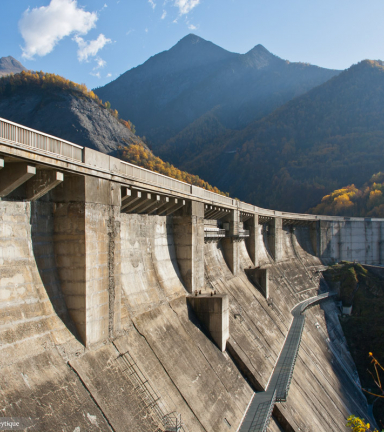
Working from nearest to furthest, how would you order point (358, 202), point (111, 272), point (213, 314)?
point (111, 272), point (213, 314), point (358, 202)

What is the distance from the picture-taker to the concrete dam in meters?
11.6

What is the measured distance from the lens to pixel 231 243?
34656 millimetres

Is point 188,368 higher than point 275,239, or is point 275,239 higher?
point 275,239

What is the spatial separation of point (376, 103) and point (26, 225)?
189 m

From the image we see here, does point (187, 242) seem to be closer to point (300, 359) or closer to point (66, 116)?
point (300, 359)

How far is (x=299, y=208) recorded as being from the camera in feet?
457

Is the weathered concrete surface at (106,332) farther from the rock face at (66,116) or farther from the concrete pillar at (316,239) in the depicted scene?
the rock face at (66,116)

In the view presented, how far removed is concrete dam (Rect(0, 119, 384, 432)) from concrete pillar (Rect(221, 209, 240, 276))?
0.14 m

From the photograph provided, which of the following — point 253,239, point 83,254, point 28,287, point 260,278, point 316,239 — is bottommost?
point 260,278

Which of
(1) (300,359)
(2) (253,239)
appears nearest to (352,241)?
(2) (253,239)

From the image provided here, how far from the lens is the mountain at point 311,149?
469 ft

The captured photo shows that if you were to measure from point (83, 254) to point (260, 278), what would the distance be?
2761 cm

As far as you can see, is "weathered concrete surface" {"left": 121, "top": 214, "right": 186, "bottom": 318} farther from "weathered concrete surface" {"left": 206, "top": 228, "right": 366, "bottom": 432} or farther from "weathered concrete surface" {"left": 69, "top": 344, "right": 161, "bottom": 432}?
"weathered concrete surface" {"left": 206, "top": 228, "right": 366, "bottom": 432}

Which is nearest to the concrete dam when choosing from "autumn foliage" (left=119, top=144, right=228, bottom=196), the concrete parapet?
the concrete parapet
